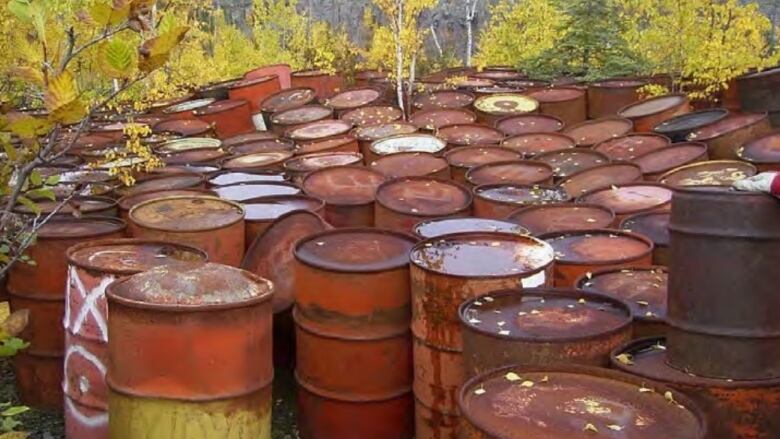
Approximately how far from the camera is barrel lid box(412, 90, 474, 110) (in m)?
13.2

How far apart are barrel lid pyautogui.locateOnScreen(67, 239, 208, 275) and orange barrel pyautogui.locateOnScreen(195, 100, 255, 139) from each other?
6752mm

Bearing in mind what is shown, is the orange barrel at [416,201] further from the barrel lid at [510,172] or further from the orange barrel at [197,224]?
the orange barrel at [197,224]

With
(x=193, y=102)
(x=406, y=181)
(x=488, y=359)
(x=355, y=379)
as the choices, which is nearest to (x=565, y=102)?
(x=406, y=181)

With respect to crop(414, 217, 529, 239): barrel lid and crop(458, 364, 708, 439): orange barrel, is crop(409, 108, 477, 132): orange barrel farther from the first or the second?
crop(458, 364, 708, 439): orange barrel

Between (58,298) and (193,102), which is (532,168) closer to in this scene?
(58,298)

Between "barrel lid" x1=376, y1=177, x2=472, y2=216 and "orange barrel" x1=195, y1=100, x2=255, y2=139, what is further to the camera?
"orange barrel" x1=195, y1=100, x2=255, y2=139

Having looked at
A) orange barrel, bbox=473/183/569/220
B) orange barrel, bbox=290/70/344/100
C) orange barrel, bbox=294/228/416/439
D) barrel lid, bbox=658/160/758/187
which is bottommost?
orange barrel, bbox=294/228/416/439

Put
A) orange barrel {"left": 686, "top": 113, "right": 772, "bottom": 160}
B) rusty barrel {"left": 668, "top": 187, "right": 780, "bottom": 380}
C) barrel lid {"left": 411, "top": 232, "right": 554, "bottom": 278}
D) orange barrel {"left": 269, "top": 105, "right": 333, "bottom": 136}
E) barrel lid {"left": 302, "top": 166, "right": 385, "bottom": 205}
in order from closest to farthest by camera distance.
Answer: rusty barrel {"left": 668, "top": 187, "right": 780, "bottom": 380} → barrel lid {"left": 411, "top": 232, "right": 554, "bottom": 278} → barrel lid {"left": 302, "top": 166, "right": 385, "bottom": 205} → orange barrel {"left": 686, "top": 113, "right": 772, "bottom": 160} → orange barrel {"left": 269, "top": 105, "right": 333, "bottom": 136}

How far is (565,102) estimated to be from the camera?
12.3 m

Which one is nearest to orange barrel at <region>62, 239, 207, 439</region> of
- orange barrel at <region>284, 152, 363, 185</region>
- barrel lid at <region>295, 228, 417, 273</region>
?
barrel lid at <region>295, 228, 417, 273</region>

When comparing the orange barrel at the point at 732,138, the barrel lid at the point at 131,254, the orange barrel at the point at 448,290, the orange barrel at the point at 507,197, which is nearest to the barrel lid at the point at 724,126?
the orange barrel at the point at 732,138

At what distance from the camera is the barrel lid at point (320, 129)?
11.2 metres

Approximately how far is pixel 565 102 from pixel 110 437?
8.80m

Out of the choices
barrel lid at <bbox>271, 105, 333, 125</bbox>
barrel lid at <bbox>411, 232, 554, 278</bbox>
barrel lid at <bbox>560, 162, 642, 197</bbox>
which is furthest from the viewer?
barrel lid at <bbox>271, 105, 333, 125</bbox>
